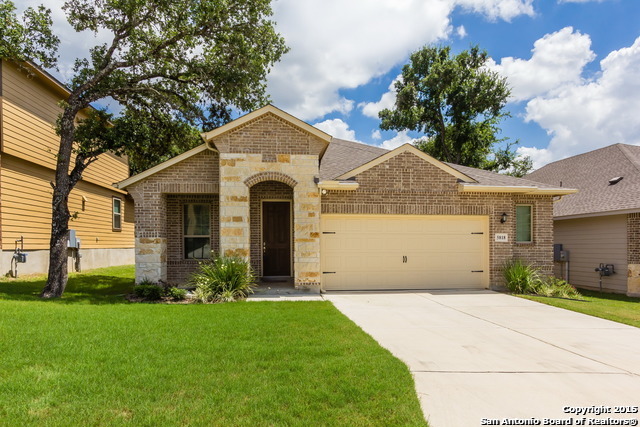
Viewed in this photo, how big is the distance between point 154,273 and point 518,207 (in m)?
10.4

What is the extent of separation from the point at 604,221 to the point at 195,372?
13559mm

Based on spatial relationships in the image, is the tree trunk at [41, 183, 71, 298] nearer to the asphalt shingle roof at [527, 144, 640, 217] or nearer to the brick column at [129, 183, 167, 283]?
the brick column at [129, 183, 167, 283]

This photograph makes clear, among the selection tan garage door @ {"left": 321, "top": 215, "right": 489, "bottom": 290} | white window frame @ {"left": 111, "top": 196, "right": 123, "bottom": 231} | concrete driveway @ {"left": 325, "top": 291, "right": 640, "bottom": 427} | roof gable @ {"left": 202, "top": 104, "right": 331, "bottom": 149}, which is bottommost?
concrete driveway @ {"left": 325, "top": 291, "right": 640, "bottom": 427}

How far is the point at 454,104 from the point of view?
80.9ft

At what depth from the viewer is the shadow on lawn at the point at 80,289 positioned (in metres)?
8.28

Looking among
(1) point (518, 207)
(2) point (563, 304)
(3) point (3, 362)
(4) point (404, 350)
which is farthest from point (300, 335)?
(1) point (518, 207)

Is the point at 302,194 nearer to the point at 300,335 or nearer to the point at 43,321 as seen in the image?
the point at 300,335

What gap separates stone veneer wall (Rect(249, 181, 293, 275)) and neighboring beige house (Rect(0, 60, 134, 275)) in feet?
19.4

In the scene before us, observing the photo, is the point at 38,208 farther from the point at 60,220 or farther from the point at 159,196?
the point at 159,196

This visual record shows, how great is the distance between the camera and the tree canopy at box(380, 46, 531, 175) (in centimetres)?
2406

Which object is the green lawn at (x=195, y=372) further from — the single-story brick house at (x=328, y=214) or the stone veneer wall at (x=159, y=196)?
the single-story brick house at (x=328, y=214)

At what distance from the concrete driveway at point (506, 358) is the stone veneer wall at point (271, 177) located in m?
1.96

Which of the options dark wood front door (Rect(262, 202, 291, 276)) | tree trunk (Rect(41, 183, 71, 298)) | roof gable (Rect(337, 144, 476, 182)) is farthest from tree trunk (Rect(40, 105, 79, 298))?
roof gable (Rect(337, 144, 476, 182))

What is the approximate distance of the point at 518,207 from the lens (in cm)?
1091
